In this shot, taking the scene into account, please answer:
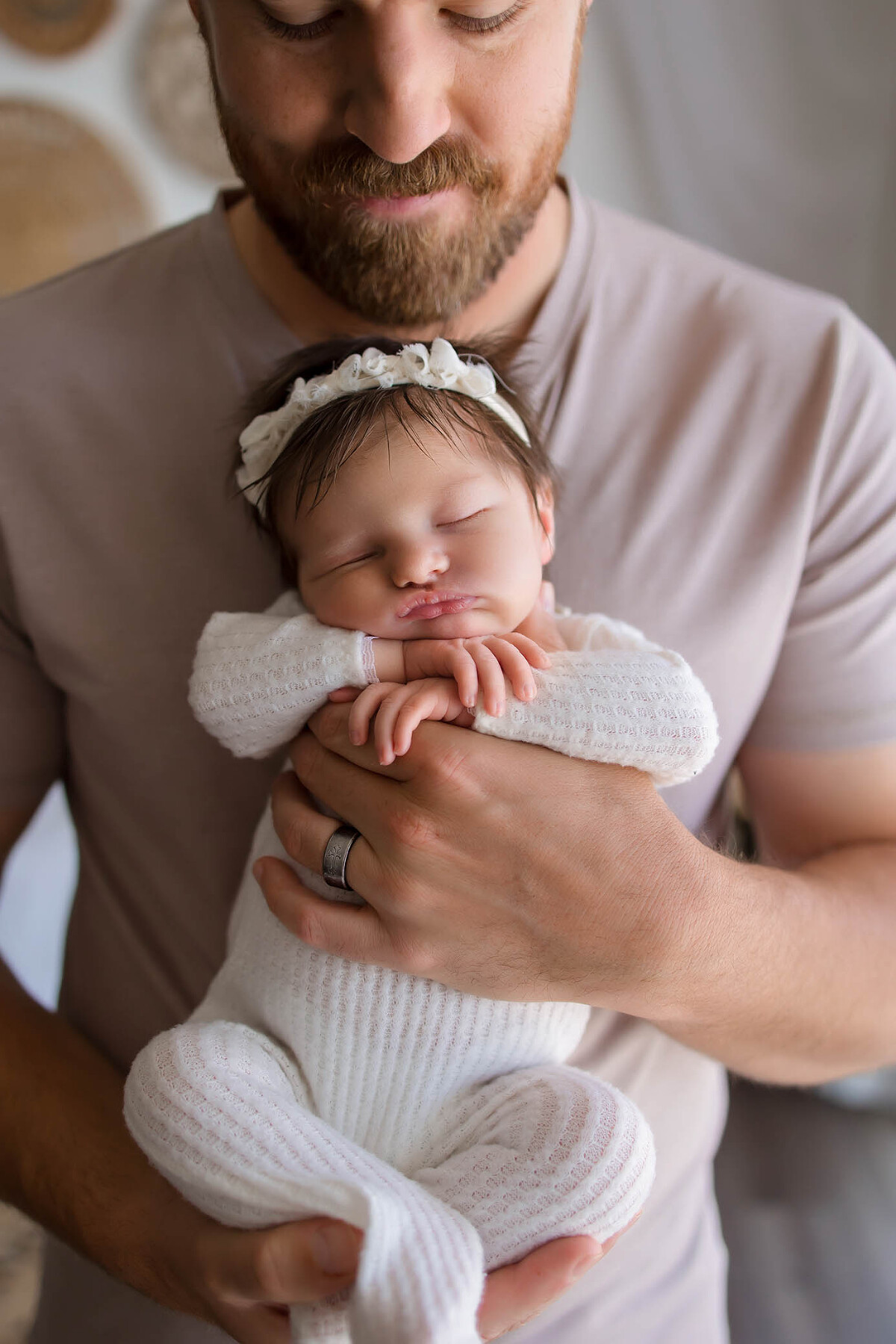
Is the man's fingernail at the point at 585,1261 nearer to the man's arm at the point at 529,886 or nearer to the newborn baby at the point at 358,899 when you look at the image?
the newborn baby at the point at 358,899

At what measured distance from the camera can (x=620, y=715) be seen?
0.93 m

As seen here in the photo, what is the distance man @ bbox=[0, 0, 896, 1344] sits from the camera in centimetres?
105

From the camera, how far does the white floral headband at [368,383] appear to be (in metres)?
1.06

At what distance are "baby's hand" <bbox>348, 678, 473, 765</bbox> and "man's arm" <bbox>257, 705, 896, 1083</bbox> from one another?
0.08ft

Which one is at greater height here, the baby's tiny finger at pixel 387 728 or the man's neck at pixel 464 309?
the man's neck at pixel 464 309

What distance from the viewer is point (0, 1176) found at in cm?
117

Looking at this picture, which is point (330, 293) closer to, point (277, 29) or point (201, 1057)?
point (277, 29)

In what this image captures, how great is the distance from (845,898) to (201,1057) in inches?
27.5

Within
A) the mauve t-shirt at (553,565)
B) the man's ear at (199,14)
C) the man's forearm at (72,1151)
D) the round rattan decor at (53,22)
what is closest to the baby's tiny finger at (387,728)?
the mauve t-shirt at (553,565)

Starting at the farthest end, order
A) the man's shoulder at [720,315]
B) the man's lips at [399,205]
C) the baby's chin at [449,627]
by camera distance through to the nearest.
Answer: the man's shoulder at [720,315] < the man's lips at [399,205] < the baby's chin at [449,627]

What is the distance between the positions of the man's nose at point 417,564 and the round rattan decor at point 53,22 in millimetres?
2046

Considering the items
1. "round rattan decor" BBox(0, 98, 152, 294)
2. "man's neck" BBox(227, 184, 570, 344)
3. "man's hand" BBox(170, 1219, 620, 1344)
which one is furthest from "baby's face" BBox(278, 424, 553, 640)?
"round rattan decor" BBox(0, 98, 152, 294)

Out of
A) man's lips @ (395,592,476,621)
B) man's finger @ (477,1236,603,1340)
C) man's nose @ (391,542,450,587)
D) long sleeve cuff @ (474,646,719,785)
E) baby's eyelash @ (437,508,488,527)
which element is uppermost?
baby's eyelash @ (437,508,488,527)

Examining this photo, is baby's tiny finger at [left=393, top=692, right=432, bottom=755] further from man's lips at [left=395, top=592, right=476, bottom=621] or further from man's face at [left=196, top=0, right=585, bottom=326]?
man's face at [left=196, top=0, right=585, bottom=326]
